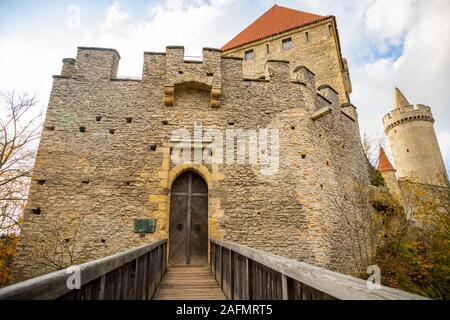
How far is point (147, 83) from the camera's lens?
855 centimetres

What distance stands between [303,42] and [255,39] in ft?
9.94

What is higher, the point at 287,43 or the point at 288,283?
the point at 287,43

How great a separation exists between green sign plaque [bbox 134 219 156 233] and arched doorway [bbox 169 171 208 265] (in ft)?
1.98

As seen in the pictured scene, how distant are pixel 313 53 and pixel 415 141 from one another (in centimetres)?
1979

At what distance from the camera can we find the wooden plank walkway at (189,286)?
389 cm

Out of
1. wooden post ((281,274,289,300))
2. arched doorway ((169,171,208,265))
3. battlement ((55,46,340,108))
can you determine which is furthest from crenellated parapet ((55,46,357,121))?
wooden post ((281,274,289,300))

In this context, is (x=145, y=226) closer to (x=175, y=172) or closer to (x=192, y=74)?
(x=175, y=172)

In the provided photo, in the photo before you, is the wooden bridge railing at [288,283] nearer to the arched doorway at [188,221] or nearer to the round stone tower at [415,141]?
the arched doorway at [188,221]

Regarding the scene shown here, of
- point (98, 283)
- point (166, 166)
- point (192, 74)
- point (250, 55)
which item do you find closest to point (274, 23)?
point (250, 55)

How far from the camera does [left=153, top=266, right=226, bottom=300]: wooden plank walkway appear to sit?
3.89 meters

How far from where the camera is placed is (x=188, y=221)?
754 centimetres

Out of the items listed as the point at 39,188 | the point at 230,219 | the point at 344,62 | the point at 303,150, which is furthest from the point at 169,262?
the point at 344,62

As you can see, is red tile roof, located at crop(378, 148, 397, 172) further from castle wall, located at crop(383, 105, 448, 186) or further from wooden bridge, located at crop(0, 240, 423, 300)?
wooden bridge, located at crop(0, 240, 423, 300)
